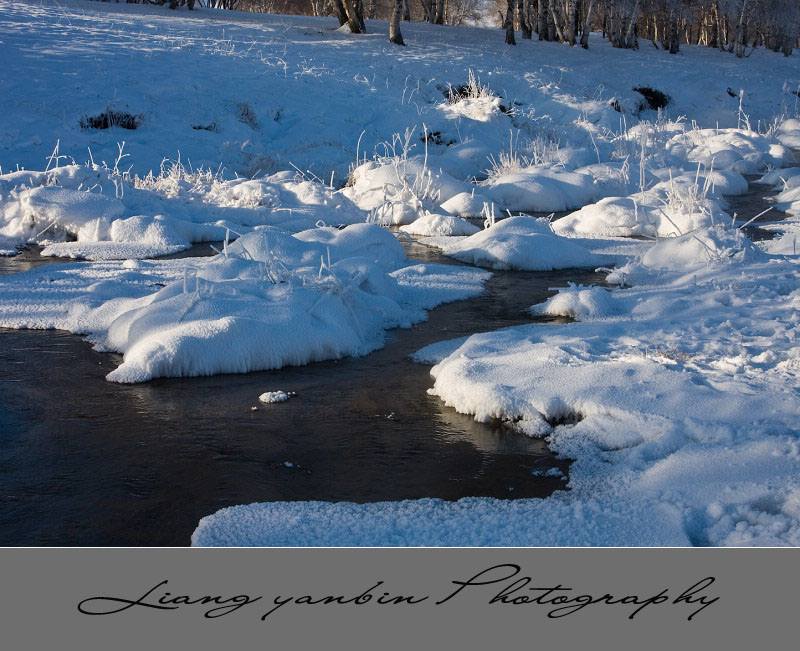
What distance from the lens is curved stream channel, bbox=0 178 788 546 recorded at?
4.18m

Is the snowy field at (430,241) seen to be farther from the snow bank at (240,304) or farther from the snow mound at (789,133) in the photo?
the snow mound at (789,133)

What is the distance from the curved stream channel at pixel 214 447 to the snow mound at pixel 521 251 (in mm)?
3435

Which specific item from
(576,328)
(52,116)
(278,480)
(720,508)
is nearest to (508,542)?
(720,508)

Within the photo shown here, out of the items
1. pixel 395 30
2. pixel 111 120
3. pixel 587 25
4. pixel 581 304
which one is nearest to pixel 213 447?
pixel 581 304

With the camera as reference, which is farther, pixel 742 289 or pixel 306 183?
pixel 306 183

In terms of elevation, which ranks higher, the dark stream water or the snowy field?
the snowy field

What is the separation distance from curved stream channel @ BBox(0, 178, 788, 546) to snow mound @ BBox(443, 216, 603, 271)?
343 cm

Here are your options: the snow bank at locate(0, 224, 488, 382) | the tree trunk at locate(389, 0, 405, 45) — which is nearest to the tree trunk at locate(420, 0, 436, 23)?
the tree trunk at locate(389, 0, 405, 45)

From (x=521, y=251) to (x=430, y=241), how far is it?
1996 mm

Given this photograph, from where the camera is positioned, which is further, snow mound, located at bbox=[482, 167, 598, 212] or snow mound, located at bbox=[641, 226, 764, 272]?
snow mound, located at bbox=[482, 167, 598, 212]

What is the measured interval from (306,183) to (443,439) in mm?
9139

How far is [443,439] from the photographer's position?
4980 mm

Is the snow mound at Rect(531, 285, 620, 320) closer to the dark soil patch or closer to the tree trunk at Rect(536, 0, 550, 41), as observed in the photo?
the dark soil patch

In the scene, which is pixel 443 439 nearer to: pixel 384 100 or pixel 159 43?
pixel 384 100
